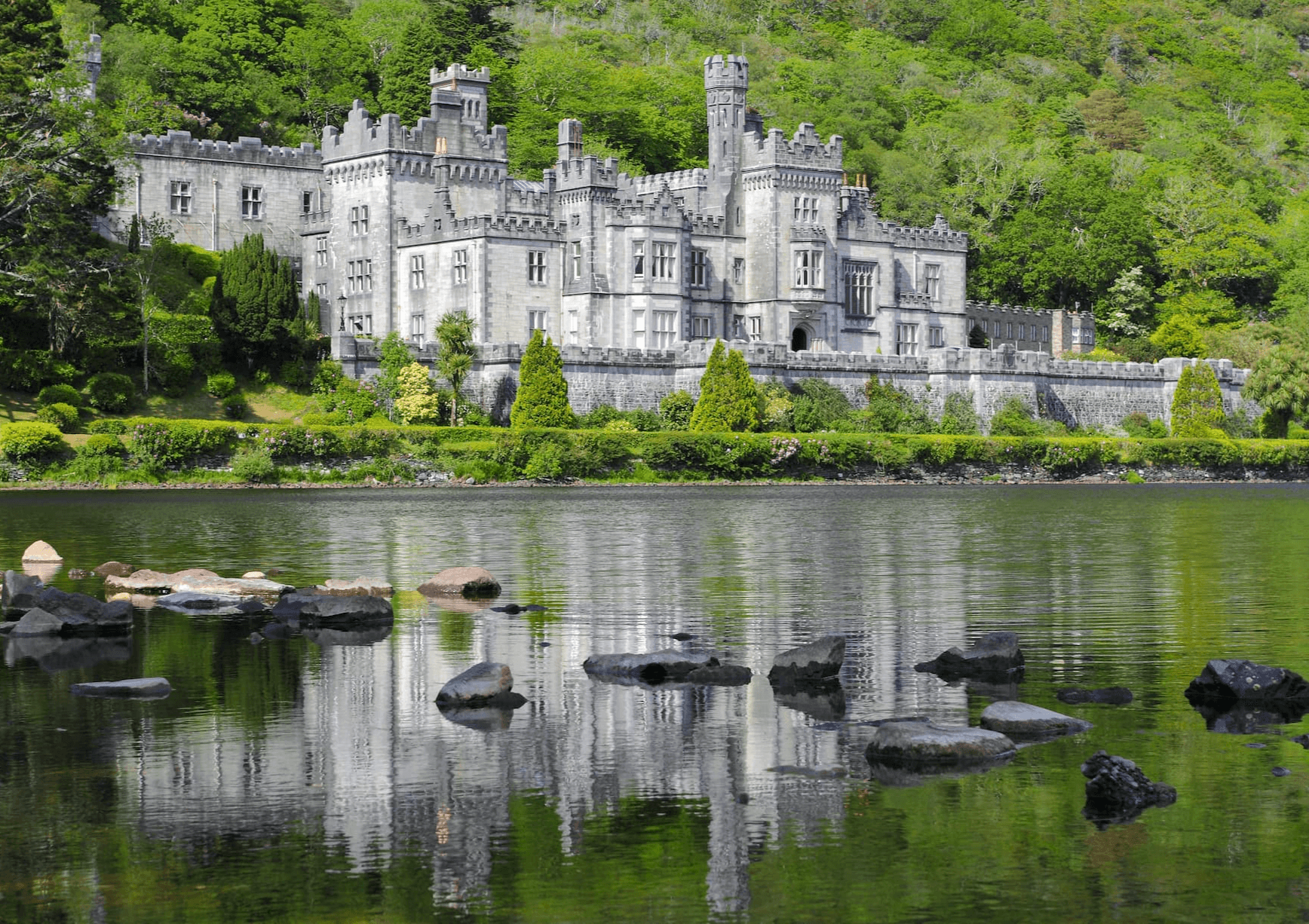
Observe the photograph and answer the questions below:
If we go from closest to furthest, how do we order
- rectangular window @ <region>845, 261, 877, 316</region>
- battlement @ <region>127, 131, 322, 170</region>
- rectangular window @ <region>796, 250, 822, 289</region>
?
battlement @ <region>127, 131, 322, 170</region>
rectangular window @ <region>796, 250, 822, 289</region>
rectangular window @ <region>845, 261, 877, 316</region>

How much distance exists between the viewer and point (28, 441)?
57.4m

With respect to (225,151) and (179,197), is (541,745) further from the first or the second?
(225,151)

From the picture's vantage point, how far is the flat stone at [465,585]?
94.1ft

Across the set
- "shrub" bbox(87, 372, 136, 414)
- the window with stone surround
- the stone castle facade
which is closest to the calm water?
"shrub" bbox(87, 372, 136, 414)

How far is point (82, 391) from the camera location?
64.8 metres

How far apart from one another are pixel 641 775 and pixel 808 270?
70.0m

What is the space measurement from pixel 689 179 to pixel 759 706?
6943cm

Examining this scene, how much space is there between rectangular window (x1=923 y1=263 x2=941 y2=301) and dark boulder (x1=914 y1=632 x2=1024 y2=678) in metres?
72.5

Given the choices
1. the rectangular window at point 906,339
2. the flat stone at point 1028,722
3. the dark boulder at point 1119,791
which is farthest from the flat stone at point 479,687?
the rectangular window at point 906,339

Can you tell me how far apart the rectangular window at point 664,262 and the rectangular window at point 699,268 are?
2.95 metres

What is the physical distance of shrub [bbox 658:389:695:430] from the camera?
2899 inches

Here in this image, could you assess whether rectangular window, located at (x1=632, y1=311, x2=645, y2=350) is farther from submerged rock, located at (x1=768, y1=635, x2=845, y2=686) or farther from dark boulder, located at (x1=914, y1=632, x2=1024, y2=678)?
submerged rock, located at (x1=768, y1=635, x2=845, y2=686)

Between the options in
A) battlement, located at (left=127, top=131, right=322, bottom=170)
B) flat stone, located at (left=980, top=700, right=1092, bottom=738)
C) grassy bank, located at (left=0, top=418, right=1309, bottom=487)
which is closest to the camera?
flat stone, located at (left=980, top=700, right=1092, bottom=738)

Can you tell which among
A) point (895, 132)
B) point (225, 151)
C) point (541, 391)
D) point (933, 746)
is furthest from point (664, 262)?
point (933, 746)
